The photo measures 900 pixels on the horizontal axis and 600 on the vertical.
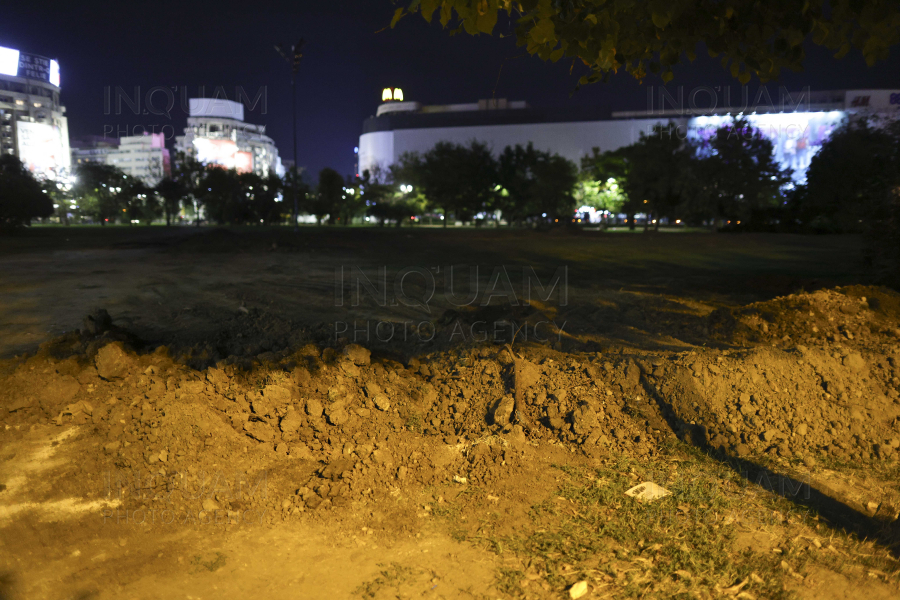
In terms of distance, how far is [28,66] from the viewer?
11875cm

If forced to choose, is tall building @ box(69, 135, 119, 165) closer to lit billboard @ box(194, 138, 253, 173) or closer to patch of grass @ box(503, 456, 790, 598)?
lit billboard @ box(194, 138, 253, 173)

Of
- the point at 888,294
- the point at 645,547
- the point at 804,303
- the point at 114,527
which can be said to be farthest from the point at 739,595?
the point at 888,294

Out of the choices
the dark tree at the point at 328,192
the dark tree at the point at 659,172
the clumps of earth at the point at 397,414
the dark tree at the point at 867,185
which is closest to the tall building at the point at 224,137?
the dark tree at the point at 328,192

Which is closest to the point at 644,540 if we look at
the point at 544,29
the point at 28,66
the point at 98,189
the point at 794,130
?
the point at 544,29

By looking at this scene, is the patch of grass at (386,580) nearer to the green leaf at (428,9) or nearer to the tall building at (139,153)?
the green leaf at (428,9)

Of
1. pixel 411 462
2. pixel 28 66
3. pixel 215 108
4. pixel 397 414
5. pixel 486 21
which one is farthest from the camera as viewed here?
pixel 215 108

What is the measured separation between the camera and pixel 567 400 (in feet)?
15.5

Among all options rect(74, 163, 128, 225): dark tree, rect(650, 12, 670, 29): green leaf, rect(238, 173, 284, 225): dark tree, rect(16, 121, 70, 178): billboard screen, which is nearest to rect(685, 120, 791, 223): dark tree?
rect(238, 173, 284, 225): dark tree

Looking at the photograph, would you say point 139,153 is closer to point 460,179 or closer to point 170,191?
point 170,191

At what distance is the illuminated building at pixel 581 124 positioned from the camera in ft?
287

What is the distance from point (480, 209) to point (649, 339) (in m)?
54.9

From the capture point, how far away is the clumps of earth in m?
3.88

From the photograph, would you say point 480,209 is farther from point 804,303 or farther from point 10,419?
point 10,419

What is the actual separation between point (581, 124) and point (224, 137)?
95.8m
